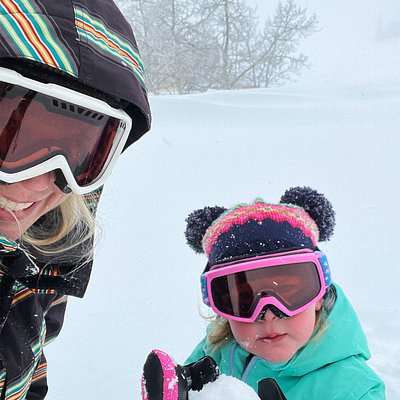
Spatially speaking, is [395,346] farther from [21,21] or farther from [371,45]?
[371,45]

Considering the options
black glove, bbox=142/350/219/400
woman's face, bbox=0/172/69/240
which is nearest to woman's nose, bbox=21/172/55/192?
woman's face, bbox=0/172/69/240

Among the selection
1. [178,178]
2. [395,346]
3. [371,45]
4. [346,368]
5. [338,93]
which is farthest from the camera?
[371,45]

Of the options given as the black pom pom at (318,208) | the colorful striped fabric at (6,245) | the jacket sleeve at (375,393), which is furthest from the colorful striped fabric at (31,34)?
the jacket sleeve at (375,393)

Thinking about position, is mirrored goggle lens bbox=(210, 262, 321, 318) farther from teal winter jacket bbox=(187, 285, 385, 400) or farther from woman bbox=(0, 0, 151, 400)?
woman bbox=(0, 0, 151, 400)

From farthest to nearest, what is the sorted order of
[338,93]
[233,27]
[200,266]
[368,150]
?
[233,27], [338,93], [368,150], [200,266]

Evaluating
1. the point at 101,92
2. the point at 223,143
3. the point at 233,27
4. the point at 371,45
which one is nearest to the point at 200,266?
the point at 101,92

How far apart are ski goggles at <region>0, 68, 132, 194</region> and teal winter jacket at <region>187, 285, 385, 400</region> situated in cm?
106

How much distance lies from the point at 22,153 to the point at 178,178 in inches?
200

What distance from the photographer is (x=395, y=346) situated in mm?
2830

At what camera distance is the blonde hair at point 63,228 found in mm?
1556

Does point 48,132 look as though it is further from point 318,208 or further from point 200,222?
point 318,208

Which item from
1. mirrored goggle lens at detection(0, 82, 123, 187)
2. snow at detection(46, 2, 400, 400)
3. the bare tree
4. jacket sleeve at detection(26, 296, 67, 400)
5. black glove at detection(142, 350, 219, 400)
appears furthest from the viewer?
the bare tree

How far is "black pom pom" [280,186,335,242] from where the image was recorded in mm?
1936

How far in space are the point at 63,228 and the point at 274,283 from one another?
870mm
